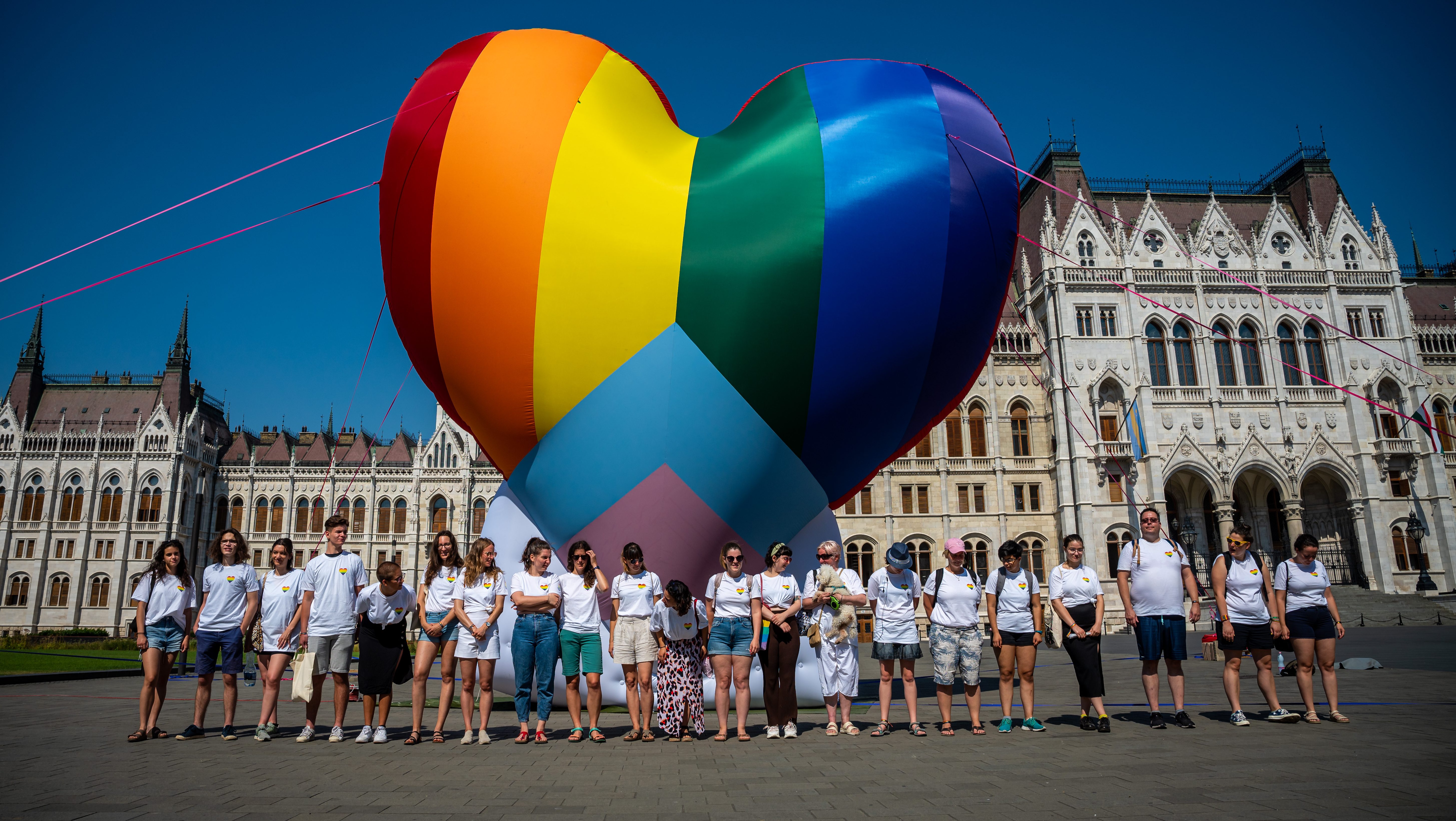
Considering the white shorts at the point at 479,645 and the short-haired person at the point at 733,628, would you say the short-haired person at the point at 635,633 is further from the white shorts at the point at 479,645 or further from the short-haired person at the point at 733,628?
the white shorts at the point at 479,645

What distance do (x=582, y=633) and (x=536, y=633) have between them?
0.40 metres

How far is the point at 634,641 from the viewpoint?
7207mm

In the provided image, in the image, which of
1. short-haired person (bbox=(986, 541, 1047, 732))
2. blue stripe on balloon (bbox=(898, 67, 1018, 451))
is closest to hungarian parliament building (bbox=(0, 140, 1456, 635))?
blue stripe on balloon (bbox=(898, 67, 1018, 451))

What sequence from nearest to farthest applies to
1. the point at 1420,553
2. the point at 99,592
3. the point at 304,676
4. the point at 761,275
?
the point at 304,676 → the point at 761,275 → the point at 1420,553 → the point at 99,592

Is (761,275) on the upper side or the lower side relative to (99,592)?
upper

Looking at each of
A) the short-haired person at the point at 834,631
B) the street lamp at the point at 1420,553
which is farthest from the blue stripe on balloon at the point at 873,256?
the street lamp at the point at 1420,553

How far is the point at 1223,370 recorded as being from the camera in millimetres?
36094

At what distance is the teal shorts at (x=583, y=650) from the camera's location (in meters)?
7.19

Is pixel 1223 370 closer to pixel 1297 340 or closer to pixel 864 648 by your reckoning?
pixel 1297 340

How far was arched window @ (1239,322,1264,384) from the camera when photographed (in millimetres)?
35969

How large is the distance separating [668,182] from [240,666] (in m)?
6.19

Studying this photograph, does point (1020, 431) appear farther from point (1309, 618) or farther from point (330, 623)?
point (330, 623)

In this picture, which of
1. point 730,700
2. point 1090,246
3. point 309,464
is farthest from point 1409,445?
point 309,464

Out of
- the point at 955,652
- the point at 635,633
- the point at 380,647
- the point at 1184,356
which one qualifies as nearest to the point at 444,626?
the point at 380,647
